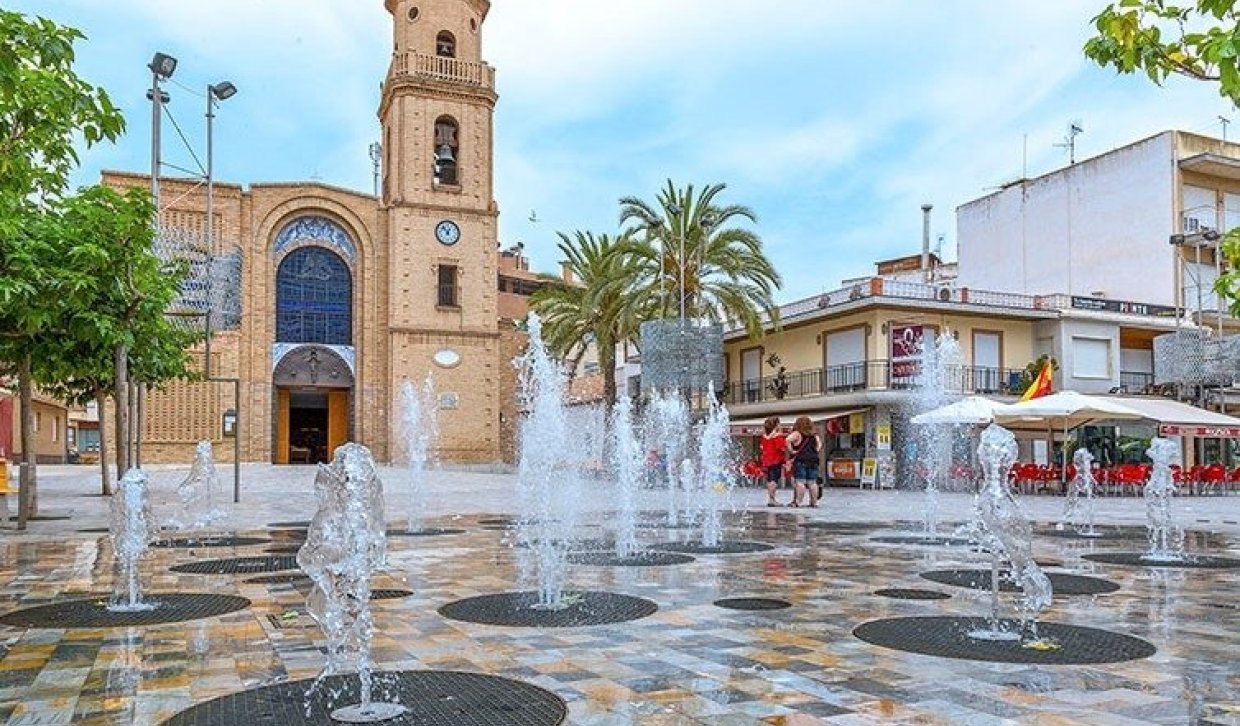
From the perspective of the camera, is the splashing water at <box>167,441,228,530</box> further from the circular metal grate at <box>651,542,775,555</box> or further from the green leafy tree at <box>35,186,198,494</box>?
the circular metal grate at <box>651,542,775,555</box>

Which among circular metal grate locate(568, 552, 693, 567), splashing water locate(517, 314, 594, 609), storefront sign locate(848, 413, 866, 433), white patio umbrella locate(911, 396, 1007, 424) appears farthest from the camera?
storefront sign locate(848, 413, 866, 433)

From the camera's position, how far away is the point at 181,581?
26.1 feet

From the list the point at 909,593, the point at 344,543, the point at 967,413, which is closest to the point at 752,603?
the point at 909,593

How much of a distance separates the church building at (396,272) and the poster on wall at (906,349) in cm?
1477

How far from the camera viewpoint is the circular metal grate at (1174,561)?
9273 mm

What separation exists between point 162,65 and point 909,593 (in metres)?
15.6

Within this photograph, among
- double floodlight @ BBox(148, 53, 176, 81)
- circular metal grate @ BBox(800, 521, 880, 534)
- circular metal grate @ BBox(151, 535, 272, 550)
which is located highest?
double floodlight @ BBox(148, 53, 176, 81)

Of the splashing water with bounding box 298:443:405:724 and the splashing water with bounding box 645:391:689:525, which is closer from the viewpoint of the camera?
the splashing water with bounding box 298:443:405:724

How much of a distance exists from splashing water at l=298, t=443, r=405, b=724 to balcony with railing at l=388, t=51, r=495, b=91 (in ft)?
110

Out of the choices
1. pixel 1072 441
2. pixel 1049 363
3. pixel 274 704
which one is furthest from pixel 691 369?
pixel 274 704

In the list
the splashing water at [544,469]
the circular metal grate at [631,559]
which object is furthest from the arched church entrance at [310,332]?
the circular metal grate at [631,559]

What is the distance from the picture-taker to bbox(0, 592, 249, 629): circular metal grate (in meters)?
6.03

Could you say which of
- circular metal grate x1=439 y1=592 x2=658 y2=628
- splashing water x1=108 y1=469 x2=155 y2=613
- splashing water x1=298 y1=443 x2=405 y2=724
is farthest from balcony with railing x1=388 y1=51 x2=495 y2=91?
splashing water x1=298 y1=443 x2=405 y2=724

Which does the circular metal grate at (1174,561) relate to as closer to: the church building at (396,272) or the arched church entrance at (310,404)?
the church building at (396,272)
